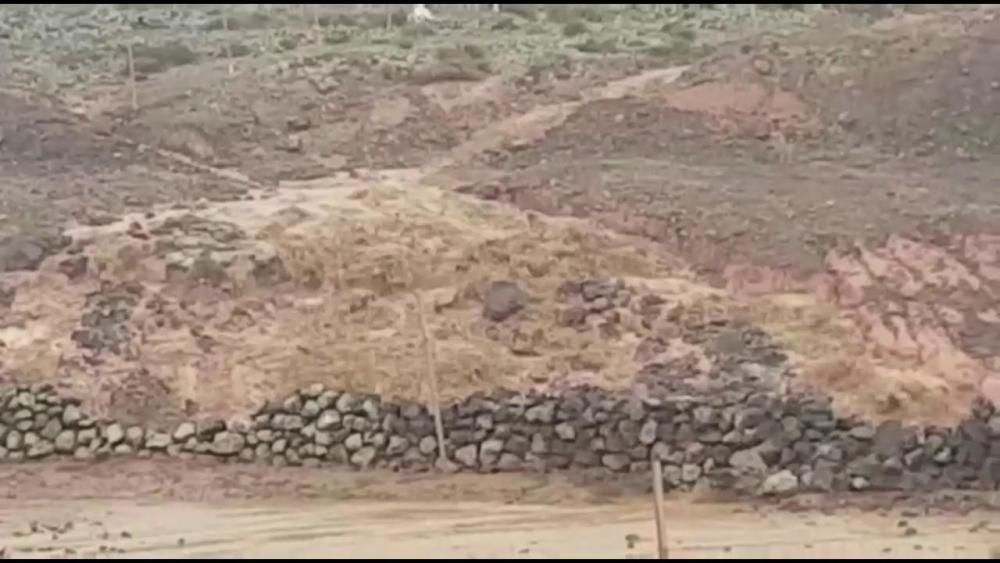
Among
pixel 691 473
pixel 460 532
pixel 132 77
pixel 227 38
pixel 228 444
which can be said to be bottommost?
pixel 460 532

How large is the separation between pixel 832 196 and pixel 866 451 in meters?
5.25

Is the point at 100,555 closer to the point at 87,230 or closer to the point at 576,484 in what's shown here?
the point at 576,484

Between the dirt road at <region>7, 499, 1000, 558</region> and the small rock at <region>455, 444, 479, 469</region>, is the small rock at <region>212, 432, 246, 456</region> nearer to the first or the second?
the dirt road at <region>7, 499, 1000, 558</region>

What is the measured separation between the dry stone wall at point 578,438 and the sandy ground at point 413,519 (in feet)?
0.71

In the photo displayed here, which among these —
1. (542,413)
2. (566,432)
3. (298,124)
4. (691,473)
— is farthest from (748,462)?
(298,124)

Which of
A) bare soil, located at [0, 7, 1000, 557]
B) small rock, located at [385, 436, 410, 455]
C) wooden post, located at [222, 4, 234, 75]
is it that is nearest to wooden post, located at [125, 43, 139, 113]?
bare soil, located at [0, 7, 1000, 557]

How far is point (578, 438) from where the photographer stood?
14.5m

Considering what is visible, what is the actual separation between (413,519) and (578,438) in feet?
5.90

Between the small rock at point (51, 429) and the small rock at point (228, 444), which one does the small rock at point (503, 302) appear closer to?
the small rock at point (228, 444)

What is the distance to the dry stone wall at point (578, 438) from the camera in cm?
1383

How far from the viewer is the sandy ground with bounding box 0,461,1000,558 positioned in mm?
12609

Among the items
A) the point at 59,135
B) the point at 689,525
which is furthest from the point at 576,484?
the point at 59,135

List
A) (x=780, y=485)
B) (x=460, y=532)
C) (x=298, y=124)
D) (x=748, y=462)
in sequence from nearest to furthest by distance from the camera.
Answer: (x=460, y=532) → (x=780, y=485) → (x=748, y=462) → (x=298, y=124)

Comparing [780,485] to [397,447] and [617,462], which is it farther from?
[397,447]
